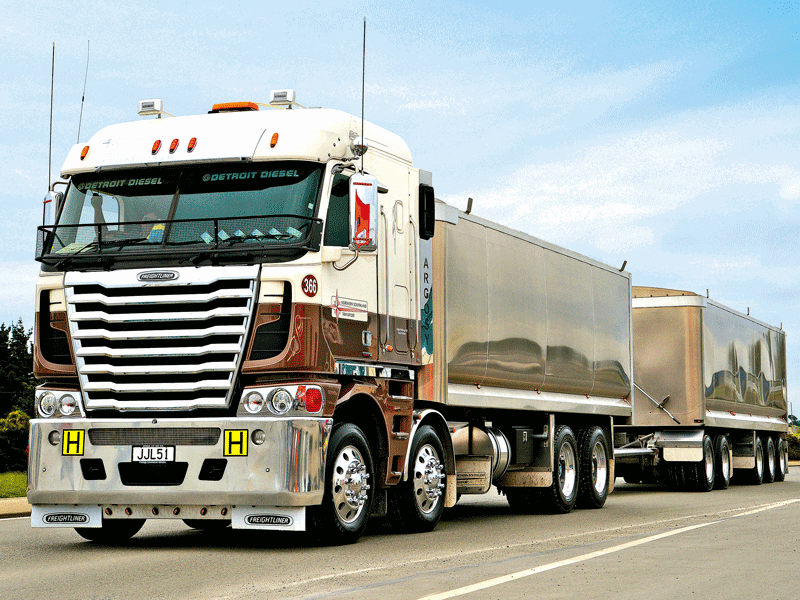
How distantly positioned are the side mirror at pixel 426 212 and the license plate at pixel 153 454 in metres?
3.74

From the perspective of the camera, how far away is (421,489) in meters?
12.5

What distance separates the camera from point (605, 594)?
793cm

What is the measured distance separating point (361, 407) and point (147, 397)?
6.74ft

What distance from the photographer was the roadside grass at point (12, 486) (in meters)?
21.5

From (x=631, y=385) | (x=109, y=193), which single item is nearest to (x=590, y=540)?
(x=109, y=193)

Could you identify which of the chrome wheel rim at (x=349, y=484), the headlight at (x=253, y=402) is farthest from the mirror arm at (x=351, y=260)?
the chrome wheel rim at (x=349, y=484)

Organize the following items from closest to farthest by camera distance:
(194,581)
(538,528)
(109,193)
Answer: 1. (194,581)
2. (109,193)
3. (538,528)

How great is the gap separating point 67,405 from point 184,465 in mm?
1311

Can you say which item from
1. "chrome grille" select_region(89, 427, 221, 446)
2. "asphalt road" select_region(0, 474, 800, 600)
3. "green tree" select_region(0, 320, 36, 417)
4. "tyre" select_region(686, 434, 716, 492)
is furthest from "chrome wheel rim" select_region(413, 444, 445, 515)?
"green tree" select_region(0, 320, 36, 417)

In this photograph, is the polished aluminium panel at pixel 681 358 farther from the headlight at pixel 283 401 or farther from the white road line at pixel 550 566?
the headlight at pixel 283 401

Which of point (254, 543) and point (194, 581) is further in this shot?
point (254, 543)

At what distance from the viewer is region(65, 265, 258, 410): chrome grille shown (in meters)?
10.3

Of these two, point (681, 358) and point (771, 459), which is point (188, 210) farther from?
point (771, 459)

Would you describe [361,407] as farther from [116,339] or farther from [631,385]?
[631,385]
